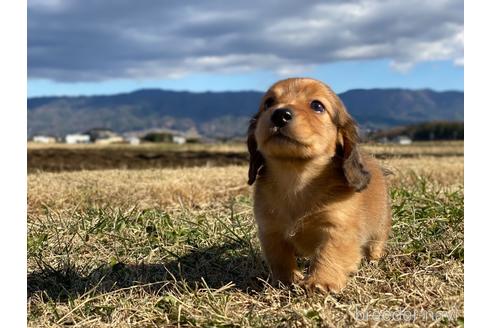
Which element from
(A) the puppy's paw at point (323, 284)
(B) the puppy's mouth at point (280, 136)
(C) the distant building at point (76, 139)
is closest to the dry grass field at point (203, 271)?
(A) the puppy's paw at point (323, 284)

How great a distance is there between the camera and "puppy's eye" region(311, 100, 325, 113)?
149 inches

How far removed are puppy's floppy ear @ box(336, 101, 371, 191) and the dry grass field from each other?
65 cm

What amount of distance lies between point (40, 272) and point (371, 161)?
2.60 meters

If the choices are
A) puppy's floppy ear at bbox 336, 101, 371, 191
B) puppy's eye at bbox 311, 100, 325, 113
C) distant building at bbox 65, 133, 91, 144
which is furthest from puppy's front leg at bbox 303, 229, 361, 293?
distant building at bbox 65, 133, 91, 144

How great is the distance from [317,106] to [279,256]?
1005mm

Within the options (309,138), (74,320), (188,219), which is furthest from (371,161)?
(74,320)

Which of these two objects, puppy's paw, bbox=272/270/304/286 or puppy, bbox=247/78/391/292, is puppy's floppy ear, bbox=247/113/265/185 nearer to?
puppy, bbox=247/78/391/292

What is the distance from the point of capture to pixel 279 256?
13.2 feet

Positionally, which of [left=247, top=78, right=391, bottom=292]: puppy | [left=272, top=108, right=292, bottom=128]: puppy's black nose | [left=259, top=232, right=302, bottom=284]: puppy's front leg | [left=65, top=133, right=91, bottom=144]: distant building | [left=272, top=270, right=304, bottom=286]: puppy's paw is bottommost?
[left=65, top=133, right=91, bottom=144]: distant building

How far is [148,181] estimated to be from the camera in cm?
841

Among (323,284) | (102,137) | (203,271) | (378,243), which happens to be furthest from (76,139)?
(323,284)

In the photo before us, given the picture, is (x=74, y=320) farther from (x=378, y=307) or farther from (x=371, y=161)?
(x=371, y=161)

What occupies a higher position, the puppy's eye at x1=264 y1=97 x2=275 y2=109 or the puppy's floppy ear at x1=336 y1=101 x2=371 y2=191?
the puppy's eye at x1=264 y1=97 x2=275 y2=109

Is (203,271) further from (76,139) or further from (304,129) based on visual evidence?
(76,139)
